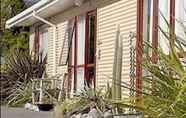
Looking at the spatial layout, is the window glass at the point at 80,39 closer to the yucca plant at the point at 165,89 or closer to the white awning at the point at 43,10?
the white awning at the point at 43,10

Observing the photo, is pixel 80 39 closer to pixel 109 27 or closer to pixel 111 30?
pixel 109 27

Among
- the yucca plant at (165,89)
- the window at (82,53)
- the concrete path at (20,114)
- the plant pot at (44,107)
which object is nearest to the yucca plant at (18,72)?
the window at (82,53)

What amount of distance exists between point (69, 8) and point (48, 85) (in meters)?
2.40

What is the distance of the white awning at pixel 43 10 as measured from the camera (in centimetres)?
1598

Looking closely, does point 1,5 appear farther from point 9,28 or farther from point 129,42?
point 129,42

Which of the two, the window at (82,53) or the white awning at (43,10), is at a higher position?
the white awning at (43,10)

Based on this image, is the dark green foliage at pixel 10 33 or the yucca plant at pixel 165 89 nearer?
the yucca plant at pixel 165 89

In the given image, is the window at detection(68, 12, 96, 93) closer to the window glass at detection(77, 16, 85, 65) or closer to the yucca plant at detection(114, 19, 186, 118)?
the window glass at detection(77, 16, 85, 65)

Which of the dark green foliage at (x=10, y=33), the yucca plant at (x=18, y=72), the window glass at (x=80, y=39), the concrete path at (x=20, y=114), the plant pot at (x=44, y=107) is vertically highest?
the dark green foliage at (x=10, y=33)

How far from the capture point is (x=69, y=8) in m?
16.8

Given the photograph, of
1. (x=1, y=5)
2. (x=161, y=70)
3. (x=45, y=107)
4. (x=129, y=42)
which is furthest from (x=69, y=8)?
Result: (x=161, y=70)

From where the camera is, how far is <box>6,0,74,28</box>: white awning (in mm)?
15975

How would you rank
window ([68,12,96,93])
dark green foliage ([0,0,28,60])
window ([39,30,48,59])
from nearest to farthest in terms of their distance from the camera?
window ([68,12,96,93]) → window ([39,30,48,59]) → dark green foliage ([0,0,28,60])

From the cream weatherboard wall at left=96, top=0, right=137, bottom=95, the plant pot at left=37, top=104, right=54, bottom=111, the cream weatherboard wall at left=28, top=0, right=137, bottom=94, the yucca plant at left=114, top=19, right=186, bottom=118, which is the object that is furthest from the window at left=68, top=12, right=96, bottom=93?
the yucca plant at left=114, top=19, right=186, bottom=118
